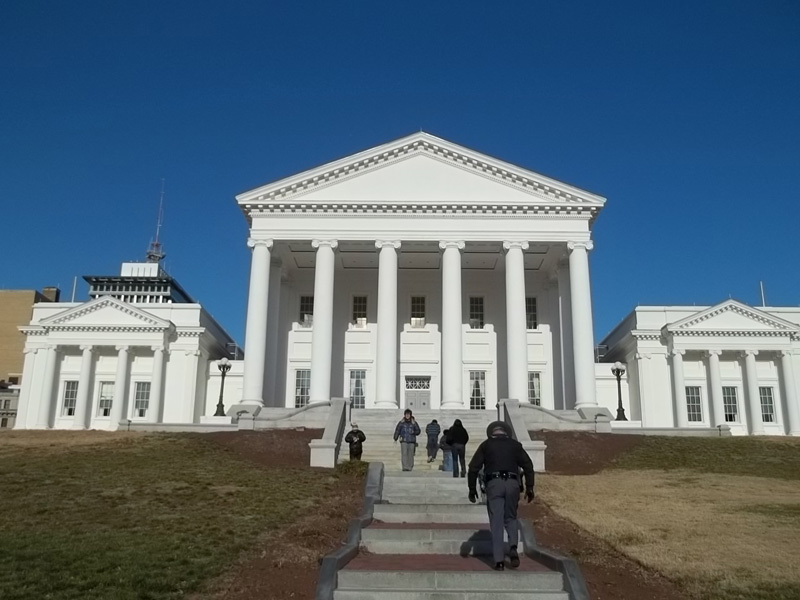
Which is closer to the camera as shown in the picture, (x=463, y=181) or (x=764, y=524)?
(x=764, y=524)

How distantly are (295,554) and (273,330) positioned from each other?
108 ft

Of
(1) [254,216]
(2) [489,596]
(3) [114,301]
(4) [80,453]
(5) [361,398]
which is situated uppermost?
(1) [254,216]

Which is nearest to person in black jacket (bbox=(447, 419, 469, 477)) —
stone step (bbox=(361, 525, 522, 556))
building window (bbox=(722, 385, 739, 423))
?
stone step (bbox=(361, 525, 522, 556))

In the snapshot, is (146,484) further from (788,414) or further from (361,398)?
(788,414)

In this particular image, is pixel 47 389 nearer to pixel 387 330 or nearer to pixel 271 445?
pixel 387 330

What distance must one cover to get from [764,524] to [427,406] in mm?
31345

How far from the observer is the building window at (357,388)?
46.8 meters

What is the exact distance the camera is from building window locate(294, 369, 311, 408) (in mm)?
47312

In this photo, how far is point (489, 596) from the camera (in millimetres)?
10484

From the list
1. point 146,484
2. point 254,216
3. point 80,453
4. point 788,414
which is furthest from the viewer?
point 788,414

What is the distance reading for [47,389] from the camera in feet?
168

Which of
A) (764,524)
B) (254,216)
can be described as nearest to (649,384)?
(254,216)

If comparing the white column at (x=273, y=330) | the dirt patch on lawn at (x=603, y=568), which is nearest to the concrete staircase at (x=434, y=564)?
the dirt patch on lawn at (x=603, y=568)

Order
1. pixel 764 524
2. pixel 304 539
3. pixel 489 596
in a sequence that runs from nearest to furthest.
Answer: pixel 489 596 → pixel 304 539 → pixel 764 524
